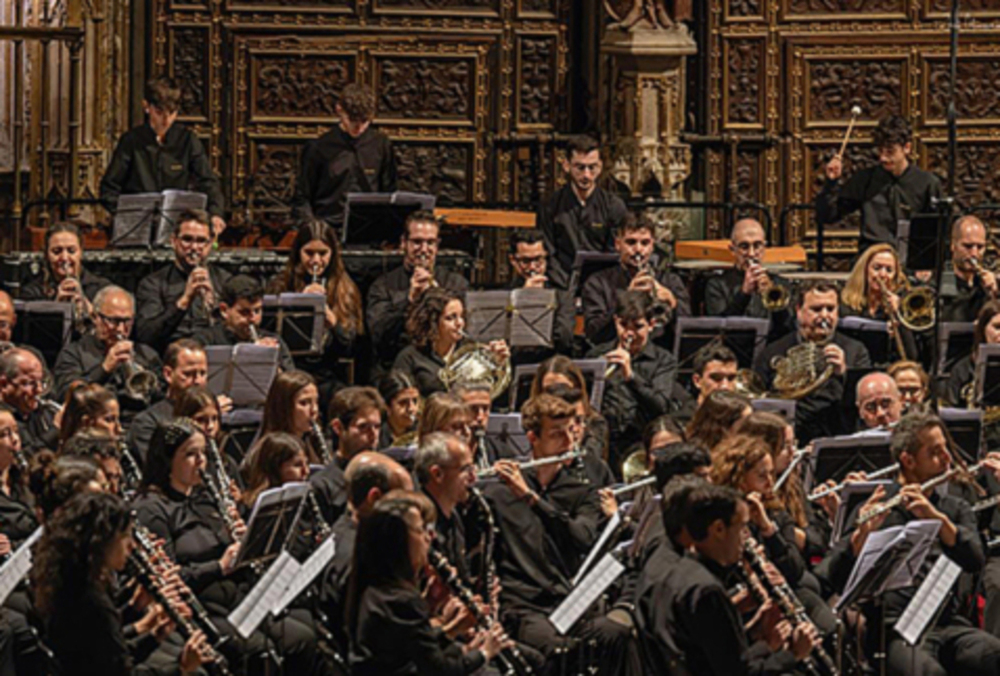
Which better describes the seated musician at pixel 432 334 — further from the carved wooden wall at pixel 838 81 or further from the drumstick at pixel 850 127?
the carved wooden wall at pixel 838 81

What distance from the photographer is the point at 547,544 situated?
26.6 ft

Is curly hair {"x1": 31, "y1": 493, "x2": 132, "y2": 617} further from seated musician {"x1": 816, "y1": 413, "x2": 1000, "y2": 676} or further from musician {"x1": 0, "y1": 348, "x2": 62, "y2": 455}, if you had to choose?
seated musician {"x1": 816, "y1": 413, "x2": 1000, "y2": 676}

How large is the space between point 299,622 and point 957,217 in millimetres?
5094

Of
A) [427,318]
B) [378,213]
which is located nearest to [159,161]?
[378,213]

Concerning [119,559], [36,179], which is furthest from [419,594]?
[36,179]

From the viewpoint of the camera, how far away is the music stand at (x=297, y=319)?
10.1 metres


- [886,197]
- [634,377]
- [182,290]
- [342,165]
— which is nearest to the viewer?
[634,377]

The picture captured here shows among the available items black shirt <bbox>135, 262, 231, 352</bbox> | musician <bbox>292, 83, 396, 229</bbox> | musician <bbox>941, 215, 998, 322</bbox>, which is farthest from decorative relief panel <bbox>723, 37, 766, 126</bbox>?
black shirt <bbox>135, 262, 231, 352</bbox>

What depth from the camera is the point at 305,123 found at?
1419 centimetres

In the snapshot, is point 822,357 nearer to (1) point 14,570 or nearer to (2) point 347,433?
(2) point 347,433

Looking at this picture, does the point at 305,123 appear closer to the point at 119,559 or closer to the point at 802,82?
the point at 802,82

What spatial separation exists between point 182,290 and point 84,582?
13.9ft

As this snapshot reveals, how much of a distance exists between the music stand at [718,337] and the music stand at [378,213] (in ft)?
4.99

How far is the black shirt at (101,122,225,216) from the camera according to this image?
11.8m
